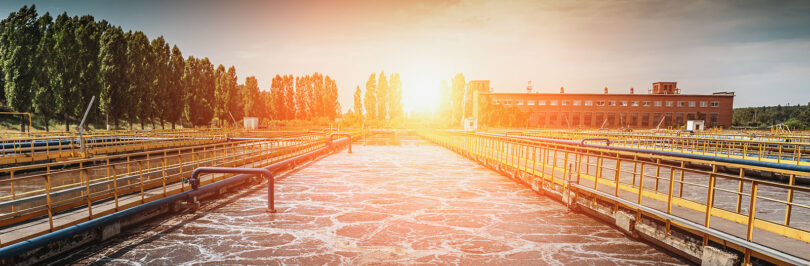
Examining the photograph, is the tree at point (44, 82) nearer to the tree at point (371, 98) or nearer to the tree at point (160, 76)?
the tree at point (160, 76)

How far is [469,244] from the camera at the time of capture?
6867mm

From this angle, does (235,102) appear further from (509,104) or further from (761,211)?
(761,211)

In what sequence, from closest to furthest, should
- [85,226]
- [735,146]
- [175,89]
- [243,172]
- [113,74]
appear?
[85,226] → [243,172] → [735,146] → [113,74] → [175,89]

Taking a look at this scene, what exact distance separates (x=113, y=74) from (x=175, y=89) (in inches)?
383

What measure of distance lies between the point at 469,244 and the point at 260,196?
6.79m

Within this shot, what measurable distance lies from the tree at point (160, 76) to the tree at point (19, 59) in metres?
10.1

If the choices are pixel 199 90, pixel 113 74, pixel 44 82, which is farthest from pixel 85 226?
pixel 199 90

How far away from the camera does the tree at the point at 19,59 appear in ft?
112

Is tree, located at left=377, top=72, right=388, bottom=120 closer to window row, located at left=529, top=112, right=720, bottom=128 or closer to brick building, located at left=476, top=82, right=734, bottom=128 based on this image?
brick building, located at left=476, top=82, right=734, bottom=128

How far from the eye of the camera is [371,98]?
87000 mm

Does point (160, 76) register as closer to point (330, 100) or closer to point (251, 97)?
point (251, 97)

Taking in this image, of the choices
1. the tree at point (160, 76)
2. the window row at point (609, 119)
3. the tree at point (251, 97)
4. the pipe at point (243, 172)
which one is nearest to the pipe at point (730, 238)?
the pipe at point (243, 172)

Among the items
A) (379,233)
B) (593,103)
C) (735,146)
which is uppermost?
(593,103)

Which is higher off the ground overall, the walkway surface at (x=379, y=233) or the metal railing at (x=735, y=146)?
the metal railing at (x=735, y=146)
